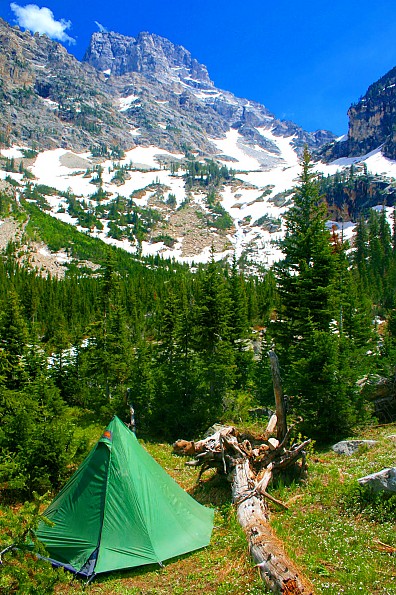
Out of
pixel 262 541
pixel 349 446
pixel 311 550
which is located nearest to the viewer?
pixel 262 541

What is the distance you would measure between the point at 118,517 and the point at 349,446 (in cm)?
808

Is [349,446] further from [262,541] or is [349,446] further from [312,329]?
[262,541]

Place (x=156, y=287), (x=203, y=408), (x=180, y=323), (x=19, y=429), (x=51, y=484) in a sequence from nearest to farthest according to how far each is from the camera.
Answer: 1. (x=51, y=484)
2. (x=19, y=429)
3. (x=203, y=408)
4. (x=180, y=323)
5. (x=156, y=287)

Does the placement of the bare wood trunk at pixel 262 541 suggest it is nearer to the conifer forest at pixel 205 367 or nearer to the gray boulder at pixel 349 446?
the gray boulder at pixel 349 446

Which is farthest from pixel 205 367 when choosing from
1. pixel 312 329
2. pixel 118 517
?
pixel 118 517

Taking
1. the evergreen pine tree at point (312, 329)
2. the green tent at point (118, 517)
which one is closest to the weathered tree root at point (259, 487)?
the green tent at point (118, 517)

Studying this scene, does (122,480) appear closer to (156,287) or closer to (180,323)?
(180,323)

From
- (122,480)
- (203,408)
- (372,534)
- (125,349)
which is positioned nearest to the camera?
(372,534)

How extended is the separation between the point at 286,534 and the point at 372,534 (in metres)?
1.69

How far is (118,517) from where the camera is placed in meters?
8.56

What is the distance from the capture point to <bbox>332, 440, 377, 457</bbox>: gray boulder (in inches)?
492

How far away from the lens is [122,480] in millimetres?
8898

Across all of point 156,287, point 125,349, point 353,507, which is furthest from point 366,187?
point 353,507

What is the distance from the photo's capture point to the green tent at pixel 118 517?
26.8 feet
